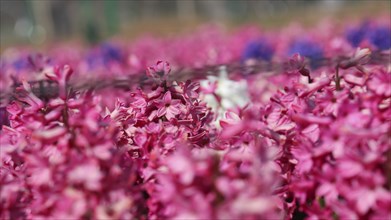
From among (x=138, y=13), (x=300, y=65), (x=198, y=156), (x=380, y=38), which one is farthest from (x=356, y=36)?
(x=138, y=13)

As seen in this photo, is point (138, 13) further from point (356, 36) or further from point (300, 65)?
point (300, 65)

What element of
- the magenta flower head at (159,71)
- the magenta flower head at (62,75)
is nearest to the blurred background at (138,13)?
the magenta flower head at (159,71)

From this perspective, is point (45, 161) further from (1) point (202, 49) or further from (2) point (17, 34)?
(2) point (17, 34)

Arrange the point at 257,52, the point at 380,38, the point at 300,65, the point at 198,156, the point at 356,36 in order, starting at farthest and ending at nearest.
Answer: the point at 257,52, the point at 356,36, the point at 380,38, the point at 300,65, the point at 198,156

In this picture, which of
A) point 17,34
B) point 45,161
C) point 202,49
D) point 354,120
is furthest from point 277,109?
point 17,34

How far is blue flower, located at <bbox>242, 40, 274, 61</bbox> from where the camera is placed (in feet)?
14.6

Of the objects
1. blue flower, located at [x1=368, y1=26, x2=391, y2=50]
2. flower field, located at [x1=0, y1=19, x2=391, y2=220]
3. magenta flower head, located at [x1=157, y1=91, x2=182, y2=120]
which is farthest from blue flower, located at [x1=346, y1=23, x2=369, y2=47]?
magenta flower head, located at [x1=157, y1=91, x2=182, y2=120]

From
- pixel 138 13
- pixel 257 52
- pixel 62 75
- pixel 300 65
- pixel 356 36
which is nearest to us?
pixel 62 75

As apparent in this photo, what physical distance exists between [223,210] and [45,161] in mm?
378

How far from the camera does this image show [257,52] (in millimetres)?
4516

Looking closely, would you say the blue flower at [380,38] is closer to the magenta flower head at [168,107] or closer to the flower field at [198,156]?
the flower field at [198,156]

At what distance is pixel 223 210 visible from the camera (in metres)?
1.03

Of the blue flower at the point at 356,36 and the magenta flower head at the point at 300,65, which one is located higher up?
the magenta flower head at the point at 300,65

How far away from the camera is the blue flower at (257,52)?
446cm
